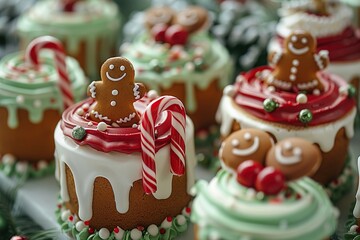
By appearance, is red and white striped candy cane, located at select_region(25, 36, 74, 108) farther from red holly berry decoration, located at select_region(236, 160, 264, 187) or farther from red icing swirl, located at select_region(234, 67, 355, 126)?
red holly berry decoration, located at select_region(236, 160, 264, 187)

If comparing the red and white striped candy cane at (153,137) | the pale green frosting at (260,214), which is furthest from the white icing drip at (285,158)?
the red and white striped candy cane at (153,137)

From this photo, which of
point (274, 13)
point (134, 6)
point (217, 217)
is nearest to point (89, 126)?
point (217, 217)

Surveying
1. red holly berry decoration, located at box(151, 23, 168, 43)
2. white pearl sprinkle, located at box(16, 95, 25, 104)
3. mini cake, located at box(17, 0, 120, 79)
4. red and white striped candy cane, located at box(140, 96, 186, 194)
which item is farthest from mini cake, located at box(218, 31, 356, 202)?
mini cake, located at box(17, 0, 120, 79)

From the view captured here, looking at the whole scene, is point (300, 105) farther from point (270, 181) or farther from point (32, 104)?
point (32, 104)

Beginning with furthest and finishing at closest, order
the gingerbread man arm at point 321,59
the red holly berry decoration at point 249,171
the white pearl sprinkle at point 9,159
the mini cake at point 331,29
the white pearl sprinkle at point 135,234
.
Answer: the mini cake at point 331,29 → the white pearl sprinkle at point 9,159 → the gingerbread man arm at point 321,59 → the white pearl sprinkle at point 135,234 → the red holly berry decoration at point 249,171

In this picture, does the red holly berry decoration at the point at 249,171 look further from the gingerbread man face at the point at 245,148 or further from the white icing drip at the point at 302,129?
the white icing drip at the point at 302,129

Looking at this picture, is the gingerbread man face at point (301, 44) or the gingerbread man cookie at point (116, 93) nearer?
the gingerbread man cookie at point (116, 93)

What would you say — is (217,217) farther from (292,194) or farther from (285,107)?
(285,107)
